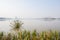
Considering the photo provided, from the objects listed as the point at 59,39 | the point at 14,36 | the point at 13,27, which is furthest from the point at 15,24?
the point at 59,39

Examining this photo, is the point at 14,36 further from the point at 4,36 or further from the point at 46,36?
the point at 46,36

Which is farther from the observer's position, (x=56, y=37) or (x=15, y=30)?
(x=15, y=30)

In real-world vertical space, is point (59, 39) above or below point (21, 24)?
below

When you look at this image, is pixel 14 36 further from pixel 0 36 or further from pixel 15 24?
pixel 15 24

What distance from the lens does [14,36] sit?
3.14 m

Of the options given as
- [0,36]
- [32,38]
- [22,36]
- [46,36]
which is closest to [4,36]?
[0,36]

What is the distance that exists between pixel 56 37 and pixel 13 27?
1102 mm

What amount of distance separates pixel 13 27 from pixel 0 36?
1.99ft

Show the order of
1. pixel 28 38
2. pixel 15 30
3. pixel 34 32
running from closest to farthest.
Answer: pixel 28 38 < pixel 34 32 < pixel 15 30

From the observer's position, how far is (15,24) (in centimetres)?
361

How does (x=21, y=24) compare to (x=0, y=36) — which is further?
(x=21, y=24)

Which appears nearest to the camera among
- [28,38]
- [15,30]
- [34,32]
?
[28,38]

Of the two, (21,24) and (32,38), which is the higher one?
(21,24)

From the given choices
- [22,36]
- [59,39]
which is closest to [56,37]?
[59,39]
